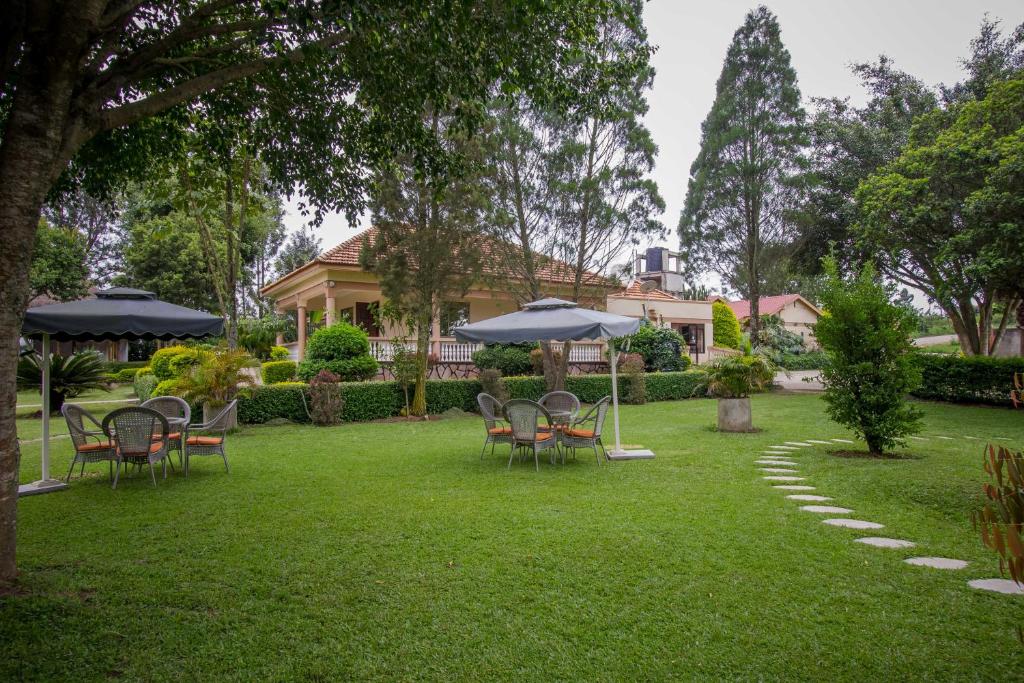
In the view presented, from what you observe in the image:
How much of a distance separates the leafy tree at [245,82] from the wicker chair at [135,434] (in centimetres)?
269

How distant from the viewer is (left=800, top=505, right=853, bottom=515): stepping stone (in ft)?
18.8

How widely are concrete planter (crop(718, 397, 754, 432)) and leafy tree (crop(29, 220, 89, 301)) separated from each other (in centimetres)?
2744

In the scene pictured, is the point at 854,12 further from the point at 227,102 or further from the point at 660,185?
the point at 227,102

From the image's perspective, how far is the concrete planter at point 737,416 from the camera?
1209cm

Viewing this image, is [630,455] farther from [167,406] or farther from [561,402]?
[167,406]

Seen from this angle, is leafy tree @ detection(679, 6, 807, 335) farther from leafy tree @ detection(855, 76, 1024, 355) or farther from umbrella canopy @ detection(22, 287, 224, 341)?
umbrella canopy @ detection(22, 287, 224, 341)

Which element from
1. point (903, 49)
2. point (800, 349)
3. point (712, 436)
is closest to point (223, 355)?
point (712, 436)

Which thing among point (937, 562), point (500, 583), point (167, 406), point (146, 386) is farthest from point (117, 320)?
point (146, 386)

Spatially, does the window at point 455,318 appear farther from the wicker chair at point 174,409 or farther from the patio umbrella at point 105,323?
the patio umbrella at point 105,323

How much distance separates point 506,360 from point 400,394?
193 inches

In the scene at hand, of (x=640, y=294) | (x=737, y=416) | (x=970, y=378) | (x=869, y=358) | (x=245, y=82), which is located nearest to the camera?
(x=245, y=82)

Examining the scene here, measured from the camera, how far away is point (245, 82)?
6.48 m

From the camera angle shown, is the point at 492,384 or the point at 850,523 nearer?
the point at 850,523

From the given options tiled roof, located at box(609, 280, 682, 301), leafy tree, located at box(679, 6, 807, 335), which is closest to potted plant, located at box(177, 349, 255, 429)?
tiled roof, located at box(609, 280, 682, 301)
